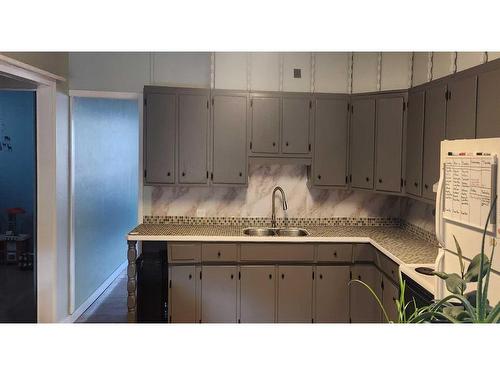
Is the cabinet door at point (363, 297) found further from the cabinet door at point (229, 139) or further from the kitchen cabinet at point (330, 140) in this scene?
the cabinet door at point (229, 139)

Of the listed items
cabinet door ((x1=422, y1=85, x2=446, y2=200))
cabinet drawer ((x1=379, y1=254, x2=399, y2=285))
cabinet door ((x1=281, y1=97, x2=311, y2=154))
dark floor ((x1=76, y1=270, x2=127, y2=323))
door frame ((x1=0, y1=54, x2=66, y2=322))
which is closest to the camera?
cabinet door ((x1=422, y1=85, x2=446, y2=200))

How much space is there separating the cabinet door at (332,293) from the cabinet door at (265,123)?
1261 mm

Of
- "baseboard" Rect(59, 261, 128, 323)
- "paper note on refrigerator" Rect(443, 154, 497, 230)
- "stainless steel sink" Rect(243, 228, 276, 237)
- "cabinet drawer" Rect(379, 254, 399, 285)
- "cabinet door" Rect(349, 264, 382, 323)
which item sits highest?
"paper note on refrigerator" Rect(443, 154, 497, 230)

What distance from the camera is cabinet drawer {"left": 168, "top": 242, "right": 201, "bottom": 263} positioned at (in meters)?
3.62

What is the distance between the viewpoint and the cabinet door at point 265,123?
13.1 feet

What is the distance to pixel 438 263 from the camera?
7.22 feet

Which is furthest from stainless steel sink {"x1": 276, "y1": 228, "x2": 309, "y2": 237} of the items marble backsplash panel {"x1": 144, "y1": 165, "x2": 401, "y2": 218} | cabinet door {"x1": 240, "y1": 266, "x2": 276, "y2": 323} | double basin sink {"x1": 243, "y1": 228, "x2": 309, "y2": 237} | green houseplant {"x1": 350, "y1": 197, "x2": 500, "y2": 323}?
green houseplant {"x1": 350, "y1": 197, "x2": 500, "y2": 323}

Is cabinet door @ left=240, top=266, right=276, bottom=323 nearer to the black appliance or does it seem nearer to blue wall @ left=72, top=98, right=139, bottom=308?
the black appliance

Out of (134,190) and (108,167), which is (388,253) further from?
(134,190)

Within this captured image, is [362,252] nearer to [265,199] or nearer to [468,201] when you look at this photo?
[265,199]

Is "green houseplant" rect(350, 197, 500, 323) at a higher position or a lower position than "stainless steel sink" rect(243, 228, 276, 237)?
higher

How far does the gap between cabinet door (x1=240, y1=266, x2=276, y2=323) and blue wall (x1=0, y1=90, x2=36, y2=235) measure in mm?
2050

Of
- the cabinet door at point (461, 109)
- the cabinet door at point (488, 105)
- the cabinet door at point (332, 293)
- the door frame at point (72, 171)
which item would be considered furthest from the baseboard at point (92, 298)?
the cabinet door at point (488, 105)

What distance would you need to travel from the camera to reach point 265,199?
4340mm
